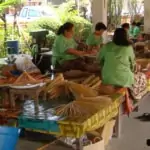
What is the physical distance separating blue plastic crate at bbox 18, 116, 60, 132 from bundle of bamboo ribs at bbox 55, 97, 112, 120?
0.17 metres

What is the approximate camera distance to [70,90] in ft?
13.9

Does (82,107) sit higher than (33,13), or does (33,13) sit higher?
(33,13)

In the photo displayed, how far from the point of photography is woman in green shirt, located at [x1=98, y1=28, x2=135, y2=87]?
14.9 feet

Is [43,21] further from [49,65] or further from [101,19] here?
[49,65]

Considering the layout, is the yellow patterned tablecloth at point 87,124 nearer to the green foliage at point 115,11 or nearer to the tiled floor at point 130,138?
the tiled floor at point 130,138

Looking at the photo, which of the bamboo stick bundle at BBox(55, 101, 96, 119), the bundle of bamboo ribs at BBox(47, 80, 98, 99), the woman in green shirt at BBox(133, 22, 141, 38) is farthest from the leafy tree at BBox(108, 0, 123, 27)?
the bamboo stick bundle at BBox(55, 101, 96, 119)

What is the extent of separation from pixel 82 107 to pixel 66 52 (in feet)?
6.73

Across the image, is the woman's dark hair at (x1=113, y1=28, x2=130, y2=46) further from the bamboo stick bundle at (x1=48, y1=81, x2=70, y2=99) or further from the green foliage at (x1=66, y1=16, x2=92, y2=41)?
the green foliage at (x1=66, y1=16, x2=92, y2=41)

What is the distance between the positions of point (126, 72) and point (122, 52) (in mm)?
245

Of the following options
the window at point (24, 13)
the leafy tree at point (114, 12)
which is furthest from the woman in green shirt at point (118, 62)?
the window at point (24, 13)

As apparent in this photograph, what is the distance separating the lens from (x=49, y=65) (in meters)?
6.68

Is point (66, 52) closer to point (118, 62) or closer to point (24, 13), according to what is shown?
point (118, 62)

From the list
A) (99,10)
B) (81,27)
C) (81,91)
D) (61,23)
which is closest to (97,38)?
(99,10)

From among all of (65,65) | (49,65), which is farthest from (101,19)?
(65,65)
